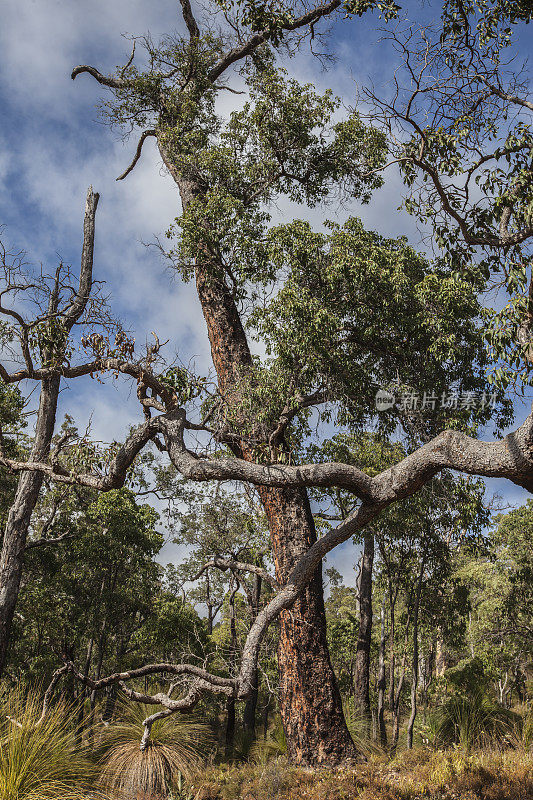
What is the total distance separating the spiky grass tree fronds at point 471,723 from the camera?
8.73 metres

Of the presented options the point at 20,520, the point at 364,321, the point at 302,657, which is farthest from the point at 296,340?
the point at 20,520

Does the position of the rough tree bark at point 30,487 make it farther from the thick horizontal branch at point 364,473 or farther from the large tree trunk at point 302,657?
the large tree trunk at point 302,657

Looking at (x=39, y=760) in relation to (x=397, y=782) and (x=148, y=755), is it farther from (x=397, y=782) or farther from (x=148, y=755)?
(x=397, y=782)

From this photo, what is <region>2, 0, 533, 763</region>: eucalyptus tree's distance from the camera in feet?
17.5

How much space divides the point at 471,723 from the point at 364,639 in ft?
18.2

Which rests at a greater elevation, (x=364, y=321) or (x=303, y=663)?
(x=364, y=321)

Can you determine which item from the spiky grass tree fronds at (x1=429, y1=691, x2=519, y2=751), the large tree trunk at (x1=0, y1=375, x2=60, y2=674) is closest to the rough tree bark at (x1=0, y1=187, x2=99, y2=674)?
the large tree trunk at (x1=0, y1=375, x2=60, y2=674)

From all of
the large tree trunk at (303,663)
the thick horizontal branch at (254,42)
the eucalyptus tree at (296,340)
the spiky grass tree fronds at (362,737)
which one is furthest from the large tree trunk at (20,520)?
the thick horizontal branch at (254,42)

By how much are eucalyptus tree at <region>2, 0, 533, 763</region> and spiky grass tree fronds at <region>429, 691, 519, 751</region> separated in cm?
327

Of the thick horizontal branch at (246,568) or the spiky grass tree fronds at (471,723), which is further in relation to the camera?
the spiky grass tree fronds at (471,723)

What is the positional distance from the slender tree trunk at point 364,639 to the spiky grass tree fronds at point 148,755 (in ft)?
21.8

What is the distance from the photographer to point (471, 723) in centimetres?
901

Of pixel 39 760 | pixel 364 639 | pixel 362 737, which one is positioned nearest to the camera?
pixel 39 760

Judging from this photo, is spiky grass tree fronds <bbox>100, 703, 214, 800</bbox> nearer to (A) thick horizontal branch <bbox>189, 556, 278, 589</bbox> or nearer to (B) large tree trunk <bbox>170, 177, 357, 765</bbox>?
(B) large tree trunk <bbox>170, 177, 357, 765</bbox>
